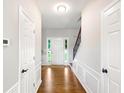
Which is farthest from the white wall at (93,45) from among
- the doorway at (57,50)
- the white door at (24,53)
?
the doorway at (57,50)

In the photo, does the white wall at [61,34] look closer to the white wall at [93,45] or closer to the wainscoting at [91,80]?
the wainscoting at [91,80]

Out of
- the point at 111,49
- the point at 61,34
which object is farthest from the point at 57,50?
the point at 111,49

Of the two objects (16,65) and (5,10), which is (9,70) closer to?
(16,65)

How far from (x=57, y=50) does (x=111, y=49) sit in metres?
7.75

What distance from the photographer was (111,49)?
7.45 ft

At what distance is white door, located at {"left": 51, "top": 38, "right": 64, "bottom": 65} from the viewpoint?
9883 mm

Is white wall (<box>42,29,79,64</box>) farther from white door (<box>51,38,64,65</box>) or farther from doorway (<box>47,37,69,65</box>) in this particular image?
white door (<box>51,38,64,65</box>)

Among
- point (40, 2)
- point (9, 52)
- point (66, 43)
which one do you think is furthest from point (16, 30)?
point (66, 43)

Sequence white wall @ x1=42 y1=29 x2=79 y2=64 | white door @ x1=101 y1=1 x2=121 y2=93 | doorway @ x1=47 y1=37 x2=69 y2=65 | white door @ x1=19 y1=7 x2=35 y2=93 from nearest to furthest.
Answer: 1. white door @ x1=101 y1=1 x2=121 y2=93
2. white door @ x1=19 y1=7 x2=35 y2=93
3. white wall @ x1=42 y1=29 x2=79 y2=64
4. doorway @ x1=47 y1=37 x2=69 y2=65

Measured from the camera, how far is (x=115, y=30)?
210cm

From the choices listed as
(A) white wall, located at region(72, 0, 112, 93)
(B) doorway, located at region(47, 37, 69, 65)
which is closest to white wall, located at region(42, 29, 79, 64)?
(B) doorway, located at region(47, 37, 69, 65)

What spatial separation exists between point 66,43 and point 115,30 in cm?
779

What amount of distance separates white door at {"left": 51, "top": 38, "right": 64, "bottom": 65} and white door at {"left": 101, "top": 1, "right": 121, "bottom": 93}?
23.8ft

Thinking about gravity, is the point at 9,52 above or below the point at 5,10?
below
